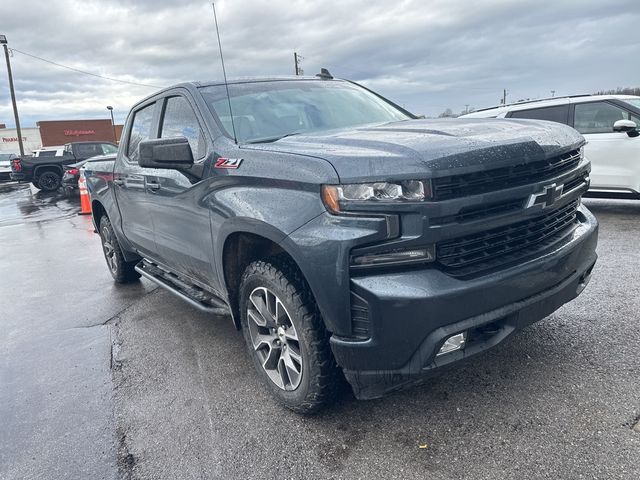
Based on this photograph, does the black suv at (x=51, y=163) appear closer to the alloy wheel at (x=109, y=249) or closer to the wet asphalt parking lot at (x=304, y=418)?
the alloy wheel at (x=109, y=249)

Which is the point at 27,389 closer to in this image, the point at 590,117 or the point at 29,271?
the point at 29,271

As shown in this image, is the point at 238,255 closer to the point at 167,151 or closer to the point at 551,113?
the point at 167,151

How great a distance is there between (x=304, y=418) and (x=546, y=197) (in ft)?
5.74

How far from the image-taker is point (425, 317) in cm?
211

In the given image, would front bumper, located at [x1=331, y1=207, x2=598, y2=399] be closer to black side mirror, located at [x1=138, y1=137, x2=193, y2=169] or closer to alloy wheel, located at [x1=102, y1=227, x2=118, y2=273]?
black side mirror, located at [x1=138, y1=137, x2=193, y2=169]

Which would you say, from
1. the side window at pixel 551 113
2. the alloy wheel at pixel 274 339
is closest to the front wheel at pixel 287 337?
the alloy wheel at pixel 274 339

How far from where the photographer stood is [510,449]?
230cm

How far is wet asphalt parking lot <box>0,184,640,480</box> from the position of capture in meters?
2.31

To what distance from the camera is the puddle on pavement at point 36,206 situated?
12.5 meters

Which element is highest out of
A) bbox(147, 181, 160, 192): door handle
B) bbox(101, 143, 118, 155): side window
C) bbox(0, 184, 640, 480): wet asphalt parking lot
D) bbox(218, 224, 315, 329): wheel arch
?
bbox(101, 143, 118, 155): side window

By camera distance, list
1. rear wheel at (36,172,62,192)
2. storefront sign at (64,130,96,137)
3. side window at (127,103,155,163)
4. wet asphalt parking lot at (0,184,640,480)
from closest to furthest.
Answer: wet asphalt parking lot at (0,184,640,480), side window at (127,103,155,163), rear wheel at (36,172,62,192), storefront sign at (64,130,96,137)

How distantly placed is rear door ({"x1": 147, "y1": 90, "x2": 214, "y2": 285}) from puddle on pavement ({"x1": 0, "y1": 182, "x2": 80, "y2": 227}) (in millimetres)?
9582

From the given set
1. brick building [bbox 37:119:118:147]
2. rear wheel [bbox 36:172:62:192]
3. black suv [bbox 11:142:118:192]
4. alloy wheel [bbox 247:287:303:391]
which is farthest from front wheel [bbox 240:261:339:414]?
brick building [bbox 37:119:118:147]

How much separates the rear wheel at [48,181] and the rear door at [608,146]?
1839 cm
